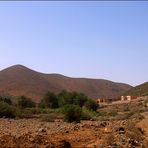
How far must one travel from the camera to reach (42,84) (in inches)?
4759

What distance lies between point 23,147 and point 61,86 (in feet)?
389

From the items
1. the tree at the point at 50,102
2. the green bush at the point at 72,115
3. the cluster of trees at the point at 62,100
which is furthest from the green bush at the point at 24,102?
the green bush at the point at 72,115

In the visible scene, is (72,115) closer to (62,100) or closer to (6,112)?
(6,112)

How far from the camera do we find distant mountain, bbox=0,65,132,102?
363ft

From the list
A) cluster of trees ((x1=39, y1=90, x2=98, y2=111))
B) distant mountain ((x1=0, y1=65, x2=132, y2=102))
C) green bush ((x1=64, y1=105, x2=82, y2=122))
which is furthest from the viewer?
distant mountain ((x1=0, y1=65, x2=132, y2=102))

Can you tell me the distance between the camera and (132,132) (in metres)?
21.0

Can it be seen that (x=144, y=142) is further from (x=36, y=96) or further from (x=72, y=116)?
(x=36, y=96)

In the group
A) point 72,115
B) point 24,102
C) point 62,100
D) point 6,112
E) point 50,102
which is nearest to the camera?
point 72,115

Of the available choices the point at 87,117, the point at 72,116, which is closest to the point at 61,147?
the point at 72,116

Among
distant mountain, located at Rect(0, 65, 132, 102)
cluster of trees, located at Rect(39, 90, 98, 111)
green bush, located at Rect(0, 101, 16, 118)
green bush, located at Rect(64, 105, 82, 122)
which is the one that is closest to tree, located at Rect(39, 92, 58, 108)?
cluster of trees, located at Rect(39, 90, 98, 111)

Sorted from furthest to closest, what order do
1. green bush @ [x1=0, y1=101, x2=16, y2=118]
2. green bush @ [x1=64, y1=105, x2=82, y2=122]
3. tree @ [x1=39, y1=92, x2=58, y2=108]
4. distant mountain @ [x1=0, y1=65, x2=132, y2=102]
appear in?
distant mountain @ [x1=0, y1=65, x2=132, y2=102] → tree @ [x1=39, y1=92, x2=58, y2=108] → green bush @ [x1=0, y1=101, x2=16, y2=118] → green bush @ [x1=64, y1=105, x2=82, y2=122]

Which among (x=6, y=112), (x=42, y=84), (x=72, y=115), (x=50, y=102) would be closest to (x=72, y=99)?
(x=50, y=102)

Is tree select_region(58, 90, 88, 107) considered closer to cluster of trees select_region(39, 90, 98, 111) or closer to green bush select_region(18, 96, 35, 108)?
cluster of trees select_region(39, 90, 98, 111)

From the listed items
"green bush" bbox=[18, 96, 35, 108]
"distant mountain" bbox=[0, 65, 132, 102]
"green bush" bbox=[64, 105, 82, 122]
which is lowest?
"green bush" bbox=[64, 105, 82, 122]
